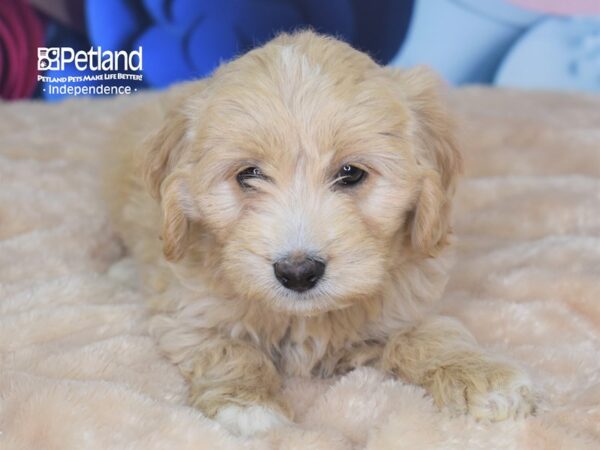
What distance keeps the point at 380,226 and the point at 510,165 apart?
1.89 m

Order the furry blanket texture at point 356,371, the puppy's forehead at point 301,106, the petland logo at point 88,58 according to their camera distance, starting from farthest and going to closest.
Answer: the petland logo at point 88,58 < the puppy's forehead at point 301,106 < the furry blanket texture at point 356,371

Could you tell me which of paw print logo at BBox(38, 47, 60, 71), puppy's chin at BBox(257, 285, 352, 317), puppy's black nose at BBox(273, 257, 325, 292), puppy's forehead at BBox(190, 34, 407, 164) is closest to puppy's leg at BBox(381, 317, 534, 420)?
puppy's chin at BBox(257, 285, 352, 317)

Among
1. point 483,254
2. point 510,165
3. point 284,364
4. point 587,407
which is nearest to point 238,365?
point 284,364

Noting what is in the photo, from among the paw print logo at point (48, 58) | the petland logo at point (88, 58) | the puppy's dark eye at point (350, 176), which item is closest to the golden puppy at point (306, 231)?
the puppy's dark eye at point (350, 176)

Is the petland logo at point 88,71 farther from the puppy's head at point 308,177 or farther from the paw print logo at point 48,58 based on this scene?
the puppy's head at point 308,177

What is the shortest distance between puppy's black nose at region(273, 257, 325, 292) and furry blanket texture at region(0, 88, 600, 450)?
1.13 feet

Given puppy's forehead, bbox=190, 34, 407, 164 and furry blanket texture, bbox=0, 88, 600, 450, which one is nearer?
furry blanket texture, bbox=0, 88, 600, 450

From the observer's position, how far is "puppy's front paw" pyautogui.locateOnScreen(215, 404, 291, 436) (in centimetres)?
211

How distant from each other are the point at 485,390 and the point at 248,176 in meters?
0.81

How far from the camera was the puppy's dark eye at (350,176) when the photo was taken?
86.9 inches

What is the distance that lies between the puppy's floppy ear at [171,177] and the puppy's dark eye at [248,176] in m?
0.18

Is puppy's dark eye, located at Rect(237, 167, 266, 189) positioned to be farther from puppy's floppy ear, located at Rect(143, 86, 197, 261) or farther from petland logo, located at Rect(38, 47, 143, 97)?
petland logo, located at Rect(38, 47, 143, 97)

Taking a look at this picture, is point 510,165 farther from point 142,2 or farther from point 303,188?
point 142,2

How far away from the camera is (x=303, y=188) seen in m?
2.18
